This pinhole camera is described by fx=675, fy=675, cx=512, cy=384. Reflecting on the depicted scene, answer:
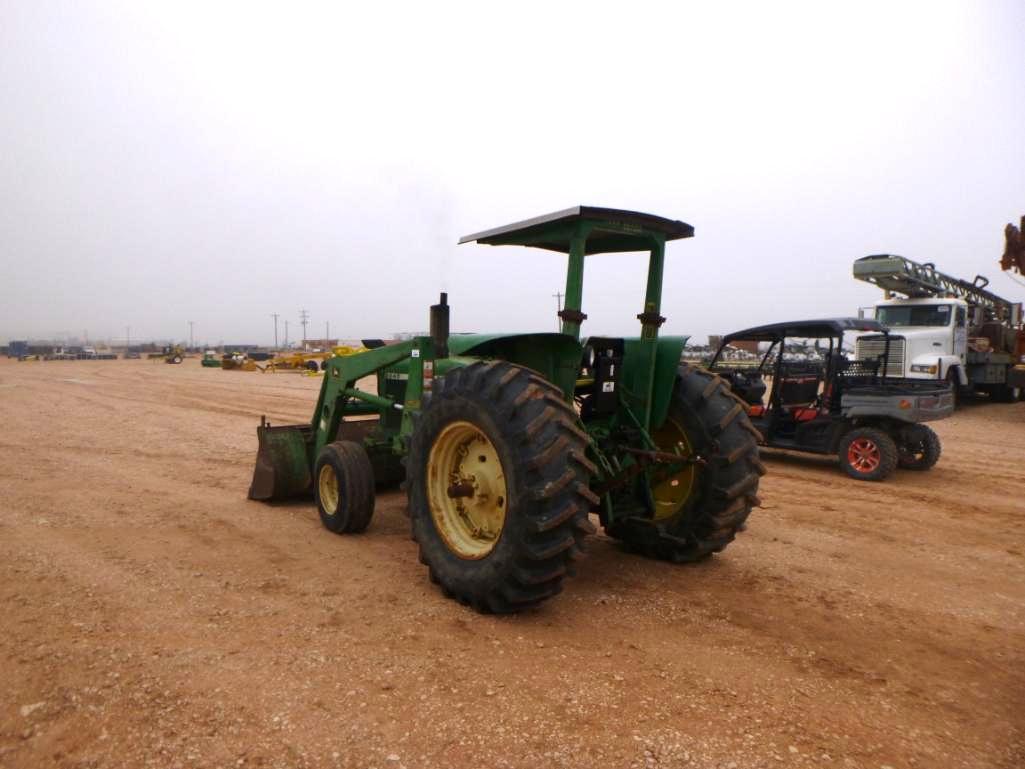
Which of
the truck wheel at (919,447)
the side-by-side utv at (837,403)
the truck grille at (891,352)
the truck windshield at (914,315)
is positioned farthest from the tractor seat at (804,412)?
the truck windshield at (914,315)

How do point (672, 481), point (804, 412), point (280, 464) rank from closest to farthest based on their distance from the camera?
point (672, 481)
point (280, 464)
point (804, 412)

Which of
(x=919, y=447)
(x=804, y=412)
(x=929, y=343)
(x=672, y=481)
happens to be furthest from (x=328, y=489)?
(x=929, y=343)

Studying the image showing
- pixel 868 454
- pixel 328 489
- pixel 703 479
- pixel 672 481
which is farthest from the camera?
pixel 868 454

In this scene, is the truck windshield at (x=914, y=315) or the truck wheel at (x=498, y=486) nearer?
the truck wheel at (x=498, y=486)

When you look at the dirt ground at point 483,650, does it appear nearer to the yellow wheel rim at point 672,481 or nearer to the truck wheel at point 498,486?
the truck wheel at point 498,486

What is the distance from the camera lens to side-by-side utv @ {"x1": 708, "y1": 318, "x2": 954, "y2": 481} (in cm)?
829

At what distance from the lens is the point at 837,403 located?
353 inches

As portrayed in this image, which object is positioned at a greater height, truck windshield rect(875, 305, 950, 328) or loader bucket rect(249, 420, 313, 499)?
truck windshield rect(875, 305, 950, 328)

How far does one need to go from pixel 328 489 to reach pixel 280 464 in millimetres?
944

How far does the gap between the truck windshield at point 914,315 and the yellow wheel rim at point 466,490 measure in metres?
14.3

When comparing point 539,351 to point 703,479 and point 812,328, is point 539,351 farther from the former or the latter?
point 812,328

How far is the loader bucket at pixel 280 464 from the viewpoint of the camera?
20.5 feet

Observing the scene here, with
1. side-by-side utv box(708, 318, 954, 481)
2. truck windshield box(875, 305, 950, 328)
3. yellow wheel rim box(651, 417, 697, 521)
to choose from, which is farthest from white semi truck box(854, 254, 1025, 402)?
yellow wheel rim box(651, 417, 697, 521)

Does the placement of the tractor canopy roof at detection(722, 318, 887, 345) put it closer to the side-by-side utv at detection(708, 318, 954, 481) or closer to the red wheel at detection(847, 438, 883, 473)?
the side-by-side utv at detection(708, 318, 954, 481)
